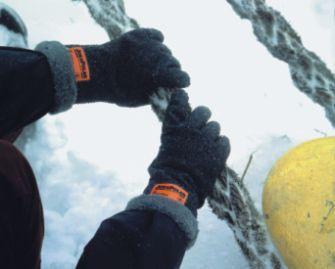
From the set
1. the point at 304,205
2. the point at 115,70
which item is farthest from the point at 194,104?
the point at 304,205

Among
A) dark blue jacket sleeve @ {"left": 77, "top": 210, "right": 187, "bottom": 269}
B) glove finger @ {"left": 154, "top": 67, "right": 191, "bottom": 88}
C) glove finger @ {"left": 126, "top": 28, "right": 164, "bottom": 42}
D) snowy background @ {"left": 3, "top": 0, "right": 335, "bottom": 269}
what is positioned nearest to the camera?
dark blue jacket sleeve @ {"left": 77, "top": 210, "right": 187, "bottom": 269}

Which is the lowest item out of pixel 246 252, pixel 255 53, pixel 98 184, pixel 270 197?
pixel 98 184

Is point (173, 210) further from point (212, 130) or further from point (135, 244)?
point (212, 130)

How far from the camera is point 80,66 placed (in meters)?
1.36

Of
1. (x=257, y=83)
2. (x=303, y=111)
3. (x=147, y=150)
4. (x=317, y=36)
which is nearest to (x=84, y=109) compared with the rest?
(x=147, y=150)

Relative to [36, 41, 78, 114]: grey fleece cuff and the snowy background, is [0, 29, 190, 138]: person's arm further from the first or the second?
the snowy background

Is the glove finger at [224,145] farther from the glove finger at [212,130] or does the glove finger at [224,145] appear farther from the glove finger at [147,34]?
the glove finger at [147,34]

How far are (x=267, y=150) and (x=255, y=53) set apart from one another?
1.35ft

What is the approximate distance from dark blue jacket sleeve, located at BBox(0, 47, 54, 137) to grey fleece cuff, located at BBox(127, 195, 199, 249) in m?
0.45

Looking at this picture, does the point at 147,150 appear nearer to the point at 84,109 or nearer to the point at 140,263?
the point at 84,109

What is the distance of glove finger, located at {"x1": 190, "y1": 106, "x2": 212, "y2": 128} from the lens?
1158mm

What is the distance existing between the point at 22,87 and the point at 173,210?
1.85 feet

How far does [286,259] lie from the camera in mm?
1231

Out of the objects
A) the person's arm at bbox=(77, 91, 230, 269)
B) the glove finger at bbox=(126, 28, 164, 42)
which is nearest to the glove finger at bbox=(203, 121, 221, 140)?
the person's arm at bbox=(77, 91, 230, 269)
